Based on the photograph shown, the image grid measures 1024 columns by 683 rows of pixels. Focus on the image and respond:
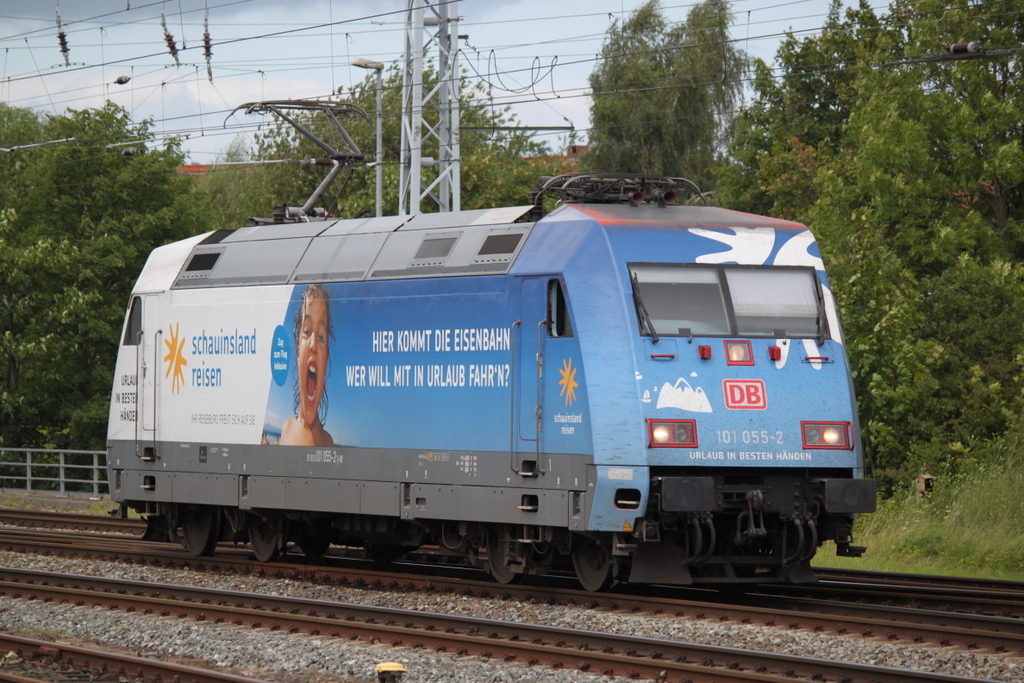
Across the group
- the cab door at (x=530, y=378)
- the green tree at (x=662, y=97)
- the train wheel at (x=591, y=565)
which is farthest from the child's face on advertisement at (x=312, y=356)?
the green tree at (x=662, y=97)

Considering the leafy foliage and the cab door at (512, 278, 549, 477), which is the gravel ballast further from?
the leafy foliage

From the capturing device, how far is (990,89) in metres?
29.4

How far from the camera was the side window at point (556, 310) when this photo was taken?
11.8 meters

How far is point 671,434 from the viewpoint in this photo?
11156mm

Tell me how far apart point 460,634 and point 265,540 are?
5638mm

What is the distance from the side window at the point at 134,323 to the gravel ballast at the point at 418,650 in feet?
14.6

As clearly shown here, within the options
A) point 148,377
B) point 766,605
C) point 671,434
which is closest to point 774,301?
point 671,434

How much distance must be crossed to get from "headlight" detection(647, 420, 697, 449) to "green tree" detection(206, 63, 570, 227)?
92.7ft

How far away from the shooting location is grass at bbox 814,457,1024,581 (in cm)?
1516

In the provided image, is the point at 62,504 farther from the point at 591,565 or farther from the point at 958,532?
the point at 958,532

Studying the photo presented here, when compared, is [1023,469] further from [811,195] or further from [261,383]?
[811,195]

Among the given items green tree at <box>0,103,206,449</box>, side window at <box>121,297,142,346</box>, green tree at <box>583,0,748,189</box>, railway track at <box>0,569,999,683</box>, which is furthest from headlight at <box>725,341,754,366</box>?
green tree at <box>583,0,748,189</box>

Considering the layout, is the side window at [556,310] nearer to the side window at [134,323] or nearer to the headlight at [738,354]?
the headlight at [738,354]

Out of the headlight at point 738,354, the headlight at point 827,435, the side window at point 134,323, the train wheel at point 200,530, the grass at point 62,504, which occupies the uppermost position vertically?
the side window at point 134,323
